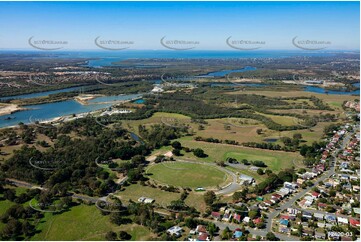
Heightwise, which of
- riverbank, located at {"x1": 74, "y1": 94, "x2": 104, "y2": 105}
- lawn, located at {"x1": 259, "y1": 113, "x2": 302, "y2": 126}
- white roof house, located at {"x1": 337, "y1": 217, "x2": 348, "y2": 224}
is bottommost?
white roof house, located at {"x1": 337, "y1": 217, "x2": 348, "y2": 224}

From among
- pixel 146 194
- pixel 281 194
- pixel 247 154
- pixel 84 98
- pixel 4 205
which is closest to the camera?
pixel 4 205

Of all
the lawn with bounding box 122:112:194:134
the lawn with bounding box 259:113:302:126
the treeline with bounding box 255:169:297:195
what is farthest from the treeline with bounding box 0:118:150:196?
the lawn with bounding box 259:113:302:126

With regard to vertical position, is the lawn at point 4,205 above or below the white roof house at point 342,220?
below

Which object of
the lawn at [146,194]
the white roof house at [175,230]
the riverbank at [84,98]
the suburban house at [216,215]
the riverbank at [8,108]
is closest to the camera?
the white roof house at [175,230]

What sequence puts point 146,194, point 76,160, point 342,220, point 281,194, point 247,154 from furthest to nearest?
point 247,154 → point 76,160 → point 146,194 → point 281,194 → point 342,220

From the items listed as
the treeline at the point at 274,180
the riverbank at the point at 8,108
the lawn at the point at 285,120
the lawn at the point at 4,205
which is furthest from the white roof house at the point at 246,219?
the riverbank at the point at 8,108

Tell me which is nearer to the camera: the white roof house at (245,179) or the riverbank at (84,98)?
the white roof house at (245,179)

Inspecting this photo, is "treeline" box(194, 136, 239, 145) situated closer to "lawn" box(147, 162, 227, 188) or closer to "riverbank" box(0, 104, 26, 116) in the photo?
"lawn" box(147, 162, 227, 188)

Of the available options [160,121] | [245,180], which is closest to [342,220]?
[245,180]

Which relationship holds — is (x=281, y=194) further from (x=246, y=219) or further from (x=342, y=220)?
(x=246, y=219)

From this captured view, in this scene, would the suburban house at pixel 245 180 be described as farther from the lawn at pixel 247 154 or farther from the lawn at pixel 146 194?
the lawn at pixel 146 194
